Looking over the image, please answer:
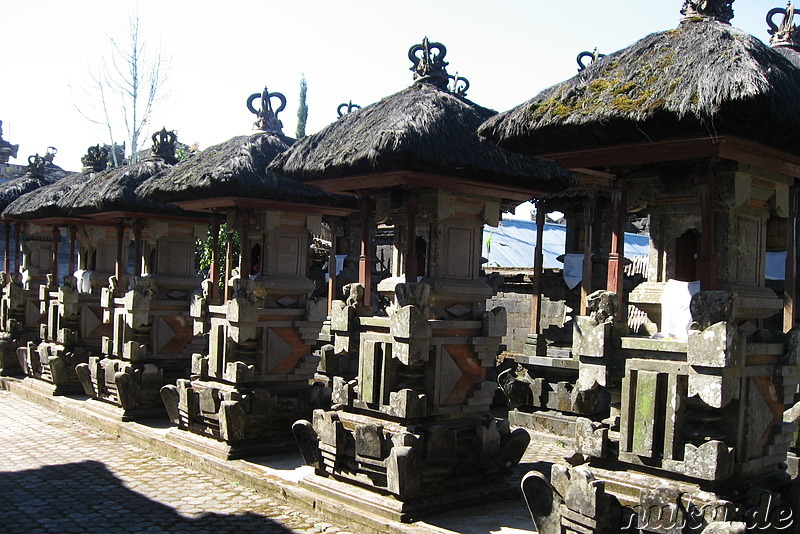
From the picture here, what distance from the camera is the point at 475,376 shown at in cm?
820

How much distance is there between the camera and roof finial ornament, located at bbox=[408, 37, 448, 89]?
867cm

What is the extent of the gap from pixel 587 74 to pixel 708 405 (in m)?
2.90

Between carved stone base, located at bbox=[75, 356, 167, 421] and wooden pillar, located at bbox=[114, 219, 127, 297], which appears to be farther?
wooden pillar, located at bbox=[114, 219, 127, 297]

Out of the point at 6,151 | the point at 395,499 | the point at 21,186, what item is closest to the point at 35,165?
the point at 21,186

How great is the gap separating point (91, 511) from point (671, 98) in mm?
6856

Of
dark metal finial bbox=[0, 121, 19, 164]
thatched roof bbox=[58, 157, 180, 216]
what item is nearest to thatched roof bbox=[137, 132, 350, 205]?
thatched roof bbox=[58, 157, 180, 216]

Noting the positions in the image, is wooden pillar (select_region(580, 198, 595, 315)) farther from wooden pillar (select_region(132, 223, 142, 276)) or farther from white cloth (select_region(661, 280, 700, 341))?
wooden pillar (select_region(132, 223, 142, 276))

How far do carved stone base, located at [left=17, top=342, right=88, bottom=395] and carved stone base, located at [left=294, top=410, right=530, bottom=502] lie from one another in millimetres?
7971

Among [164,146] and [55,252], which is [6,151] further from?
Result: [164,146]

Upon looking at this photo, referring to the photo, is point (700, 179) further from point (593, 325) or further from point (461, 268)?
point (461, 268)

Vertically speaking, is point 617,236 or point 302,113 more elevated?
point 302,113

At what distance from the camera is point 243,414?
9.58m

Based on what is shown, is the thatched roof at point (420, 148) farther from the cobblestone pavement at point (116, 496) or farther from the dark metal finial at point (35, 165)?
the dark metal finial at point (35, 165)

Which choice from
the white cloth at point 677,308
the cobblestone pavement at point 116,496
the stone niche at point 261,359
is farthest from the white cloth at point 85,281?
the white cloth at point 677,308
